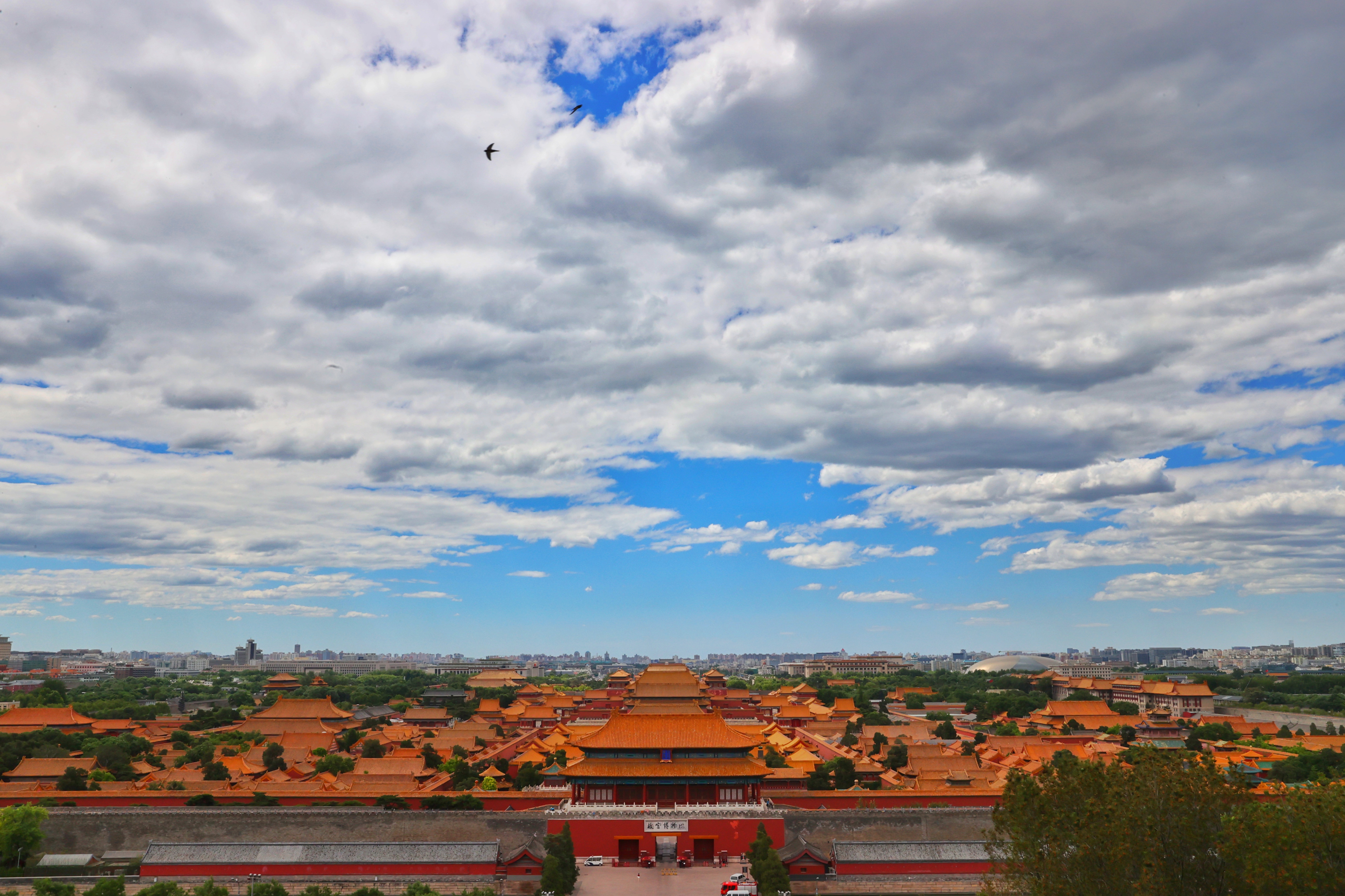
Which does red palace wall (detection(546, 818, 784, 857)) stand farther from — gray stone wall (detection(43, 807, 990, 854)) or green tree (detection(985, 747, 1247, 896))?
green tree (detection(985, 747, 1247, 896))

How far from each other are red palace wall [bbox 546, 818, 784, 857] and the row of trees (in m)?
16.7

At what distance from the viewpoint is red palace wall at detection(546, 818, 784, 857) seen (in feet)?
121

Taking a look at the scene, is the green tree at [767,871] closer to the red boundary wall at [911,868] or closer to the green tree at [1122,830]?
the red boundary wall at [911,868]

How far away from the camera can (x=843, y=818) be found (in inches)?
1463

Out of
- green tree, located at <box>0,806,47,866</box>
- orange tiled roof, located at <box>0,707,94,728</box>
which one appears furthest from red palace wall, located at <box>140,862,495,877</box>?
orange tiled roof, located at <box>0,707,94,728</box>

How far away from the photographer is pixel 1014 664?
17675 cm

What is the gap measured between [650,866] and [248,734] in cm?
4627

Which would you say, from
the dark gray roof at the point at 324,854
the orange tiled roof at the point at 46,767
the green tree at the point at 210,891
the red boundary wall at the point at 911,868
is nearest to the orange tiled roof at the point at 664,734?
the dark gray roof at the point at 324,854

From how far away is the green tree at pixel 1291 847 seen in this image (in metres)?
17.2

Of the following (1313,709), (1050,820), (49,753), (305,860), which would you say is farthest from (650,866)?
(1313,709)

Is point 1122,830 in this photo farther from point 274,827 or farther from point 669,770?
point 274,827

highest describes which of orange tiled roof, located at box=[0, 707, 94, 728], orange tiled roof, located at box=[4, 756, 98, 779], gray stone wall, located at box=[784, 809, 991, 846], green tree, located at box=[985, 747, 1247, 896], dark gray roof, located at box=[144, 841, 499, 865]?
green tree, located at box=[985, 747, 1247, 896]

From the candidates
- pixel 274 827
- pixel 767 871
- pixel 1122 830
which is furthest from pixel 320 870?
pixel 1122 830

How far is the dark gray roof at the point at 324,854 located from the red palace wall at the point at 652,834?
3.83 metres
